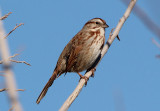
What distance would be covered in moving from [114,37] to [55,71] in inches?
58.4

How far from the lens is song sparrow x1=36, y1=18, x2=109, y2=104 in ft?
17.6

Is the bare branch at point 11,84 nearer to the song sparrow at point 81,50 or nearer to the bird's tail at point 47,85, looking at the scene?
the bird's tail at point 47,85

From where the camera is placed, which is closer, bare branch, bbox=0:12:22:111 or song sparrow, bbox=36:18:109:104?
bare branch, bbox=0:12:22:111

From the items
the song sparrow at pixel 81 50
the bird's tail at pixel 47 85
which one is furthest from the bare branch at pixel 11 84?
the song sparrow at pixel 81 50

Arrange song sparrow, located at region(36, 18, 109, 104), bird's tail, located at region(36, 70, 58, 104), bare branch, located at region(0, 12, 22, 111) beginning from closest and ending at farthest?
bare branch, located at region(0, 12, 22, 111)
bird's tail, located at region(36, 70, 58, 104)
song sparrow, located at region(36, 18, 109, 104)

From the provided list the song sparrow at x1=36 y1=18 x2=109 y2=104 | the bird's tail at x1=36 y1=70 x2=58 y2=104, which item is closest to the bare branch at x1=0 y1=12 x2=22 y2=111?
the bird's tail at x1=36 y1=70 x2=58 y2=104

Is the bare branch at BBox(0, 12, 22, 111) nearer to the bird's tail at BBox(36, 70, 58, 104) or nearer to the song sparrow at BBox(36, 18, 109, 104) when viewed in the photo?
the bird's tail at BBox(36, 70, 58, 104)

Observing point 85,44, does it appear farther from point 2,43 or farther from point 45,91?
point 2,43

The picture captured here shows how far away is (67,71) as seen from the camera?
5.57 meters

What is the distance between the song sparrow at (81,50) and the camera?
537 cm

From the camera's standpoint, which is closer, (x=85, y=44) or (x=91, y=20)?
(x=85, y=44)

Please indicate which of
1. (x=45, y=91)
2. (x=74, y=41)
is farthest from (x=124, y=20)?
(x=45, y=91)

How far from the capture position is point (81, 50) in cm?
553

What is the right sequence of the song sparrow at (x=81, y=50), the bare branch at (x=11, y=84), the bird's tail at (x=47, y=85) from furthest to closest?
the song sparrow at (x=81, y=50) → the bird's tail at (x=47, y=85) → the bare branch at (x=11, y=84)
